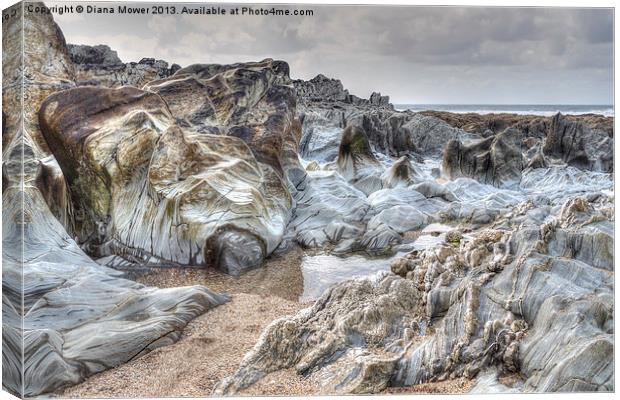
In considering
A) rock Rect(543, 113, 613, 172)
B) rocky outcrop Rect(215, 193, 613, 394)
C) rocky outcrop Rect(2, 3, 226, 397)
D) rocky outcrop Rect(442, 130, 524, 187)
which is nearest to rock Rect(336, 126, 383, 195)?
rocky outcrop Rect(442, 130, 524, 187)

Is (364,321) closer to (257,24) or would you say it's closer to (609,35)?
(257,24)

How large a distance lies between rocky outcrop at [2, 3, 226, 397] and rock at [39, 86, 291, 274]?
33cm

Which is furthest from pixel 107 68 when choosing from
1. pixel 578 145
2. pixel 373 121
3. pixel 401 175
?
pixel 578 145

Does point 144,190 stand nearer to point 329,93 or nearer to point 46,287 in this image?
point 46,287

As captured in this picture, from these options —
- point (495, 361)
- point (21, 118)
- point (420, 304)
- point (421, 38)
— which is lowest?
point (495, 361)

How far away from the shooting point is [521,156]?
305 inches

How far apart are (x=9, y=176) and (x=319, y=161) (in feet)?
12.2

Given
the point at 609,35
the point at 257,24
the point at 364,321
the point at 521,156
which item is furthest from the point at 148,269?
the point at 609,35

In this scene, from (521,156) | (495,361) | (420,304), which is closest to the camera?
(495,361)

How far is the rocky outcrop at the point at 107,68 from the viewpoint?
271 inches

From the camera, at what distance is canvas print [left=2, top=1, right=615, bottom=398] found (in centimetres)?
632

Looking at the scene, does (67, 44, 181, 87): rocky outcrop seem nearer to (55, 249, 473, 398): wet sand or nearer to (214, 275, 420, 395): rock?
(55, 249, 473, 398): wet sand

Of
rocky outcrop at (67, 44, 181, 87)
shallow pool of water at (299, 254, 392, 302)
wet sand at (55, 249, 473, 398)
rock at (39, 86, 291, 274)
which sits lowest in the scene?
wet sand at (55, 249, 473, 398)

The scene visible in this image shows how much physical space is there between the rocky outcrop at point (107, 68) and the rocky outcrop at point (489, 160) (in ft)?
11.3
